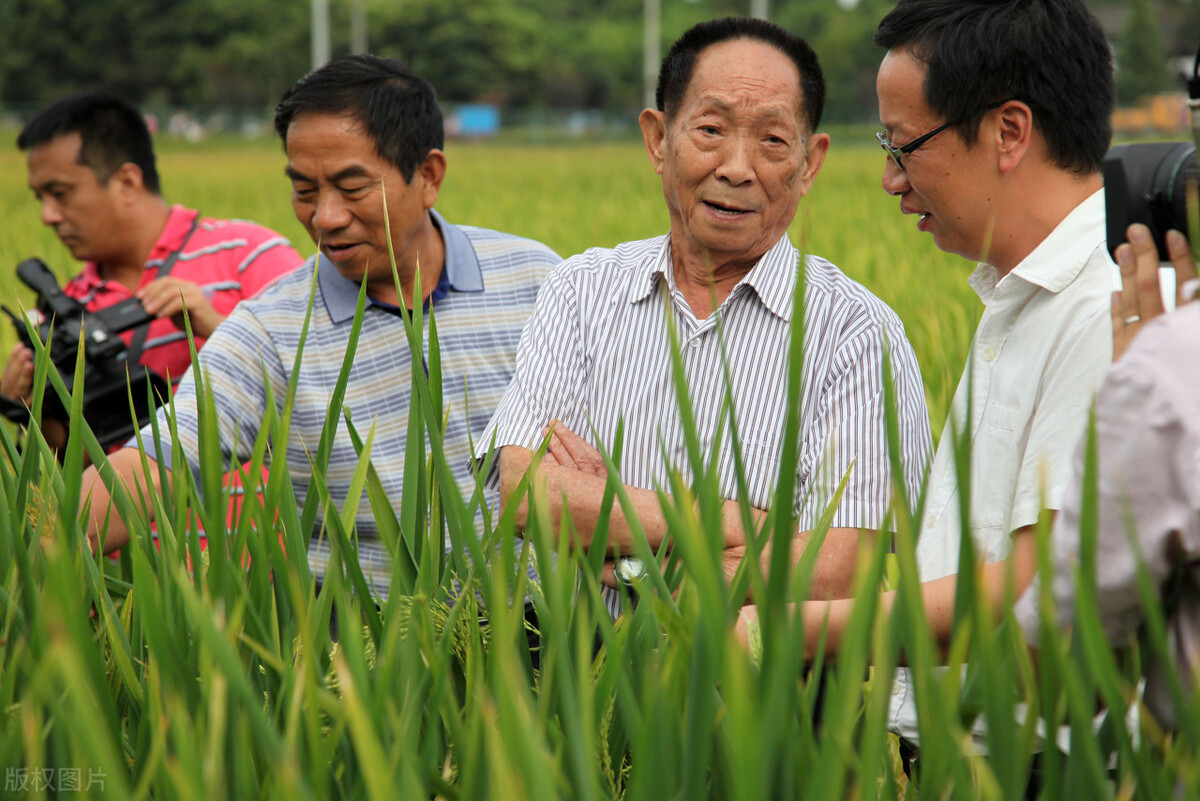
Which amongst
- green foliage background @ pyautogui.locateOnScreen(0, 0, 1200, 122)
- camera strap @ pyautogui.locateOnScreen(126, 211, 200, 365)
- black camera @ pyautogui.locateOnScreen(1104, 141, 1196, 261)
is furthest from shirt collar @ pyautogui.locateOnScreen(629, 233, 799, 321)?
green foliage background @ pyautogui.locateOnScreen(0, 0, 1200, 122)

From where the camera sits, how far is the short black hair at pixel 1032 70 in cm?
112

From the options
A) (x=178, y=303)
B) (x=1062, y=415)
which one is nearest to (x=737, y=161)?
(x=1062, y=415)

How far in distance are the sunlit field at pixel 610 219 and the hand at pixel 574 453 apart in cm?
38

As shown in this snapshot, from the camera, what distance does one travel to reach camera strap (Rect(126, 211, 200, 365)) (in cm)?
198

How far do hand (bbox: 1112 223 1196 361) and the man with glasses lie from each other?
0.24 m

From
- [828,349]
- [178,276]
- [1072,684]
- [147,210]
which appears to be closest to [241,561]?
[1072,684]

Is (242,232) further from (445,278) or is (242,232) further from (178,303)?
(445,278)

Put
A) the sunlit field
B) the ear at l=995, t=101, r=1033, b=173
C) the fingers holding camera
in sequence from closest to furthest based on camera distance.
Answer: the fingers holding camera < the ear at l=995, t=101, r=1033, b=173 < the sunlit field

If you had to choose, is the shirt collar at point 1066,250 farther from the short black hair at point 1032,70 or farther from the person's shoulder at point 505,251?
the person's shoulder at point 505,251

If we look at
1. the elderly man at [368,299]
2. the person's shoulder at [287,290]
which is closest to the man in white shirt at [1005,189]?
the elderly man at [368,299]

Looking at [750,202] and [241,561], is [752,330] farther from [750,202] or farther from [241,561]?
[241,561]

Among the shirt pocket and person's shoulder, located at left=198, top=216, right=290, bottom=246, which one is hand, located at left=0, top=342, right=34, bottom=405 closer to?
person's shoulder, located at left=198, top=216, right=290, bottom=246

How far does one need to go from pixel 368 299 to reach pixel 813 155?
70 centimetres

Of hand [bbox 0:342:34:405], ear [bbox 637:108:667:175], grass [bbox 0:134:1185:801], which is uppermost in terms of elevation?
ear [bbox 637:108:667:175]
